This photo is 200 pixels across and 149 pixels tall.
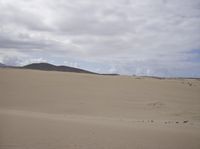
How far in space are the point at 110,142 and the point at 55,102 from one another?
8.31 meters

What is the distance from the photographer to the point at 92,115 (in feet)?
36.6

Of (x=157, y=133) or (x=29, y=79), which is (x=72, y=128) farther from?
(x=29, y=79)

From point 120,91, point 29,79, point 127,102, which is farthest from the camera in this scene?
point 29,79

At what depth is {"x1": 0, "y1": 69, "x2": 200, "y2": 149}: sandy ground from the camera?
5.94 m

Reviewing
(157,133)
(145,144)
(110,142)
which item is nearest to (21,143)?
(110,142)

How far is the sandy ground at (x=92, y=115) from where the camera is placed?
594 centimetres

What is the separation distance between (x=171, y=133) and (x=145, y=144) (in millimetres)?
1561

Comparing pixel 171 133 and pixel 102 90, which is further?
pixel 102 90

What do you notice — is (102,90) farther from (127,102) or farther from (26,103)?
(26,103)

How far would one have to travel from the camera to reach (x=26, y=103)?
1330 cm

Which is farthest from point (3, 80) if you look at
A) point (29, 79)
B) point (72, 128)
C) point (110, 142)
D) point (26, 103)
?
point (110, 142)

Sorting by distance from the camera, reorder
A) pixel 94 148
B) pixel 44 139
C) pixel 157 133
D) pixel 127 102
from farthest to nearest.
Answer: pixel 127 102 < pixel 157 133 < pixel 44 139 < pixel 94 148

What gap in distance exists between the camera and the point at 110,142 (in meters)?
5.91

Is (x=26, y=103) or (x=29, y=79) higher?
(x=29, y=79)
